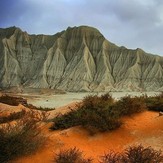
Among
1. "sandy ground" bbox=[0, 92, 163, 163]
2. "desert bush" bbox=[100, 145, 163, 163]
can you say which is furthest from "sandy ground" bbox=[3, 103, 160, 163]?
"desert bush" bbox=[100, 145, 163, 163]

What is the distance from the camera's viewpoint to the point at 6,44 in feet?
346

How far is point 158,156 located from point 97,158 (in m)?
1.69

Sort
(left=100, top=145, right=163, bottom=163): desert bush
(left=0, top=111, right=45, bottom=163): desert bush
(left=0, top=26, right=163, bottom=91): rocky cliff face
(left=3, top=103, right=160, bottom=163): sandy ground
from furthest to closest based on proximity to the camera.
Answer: (left=0, top=26, right=163, bottom=91): rocky cliff face, (left=3, top=103, right=160, bottom=163): sandy ground, (left=0, top=111, right=45, bottom=163): desert bush, (left=100, top=145, right=163, bottom=163): desert bush

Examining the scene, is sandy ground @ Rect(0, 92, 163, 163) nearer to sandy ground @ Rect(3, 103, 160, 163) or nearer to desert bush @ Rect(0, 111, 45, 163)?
sandy ground @ Rect(3, 103, 160, 163)

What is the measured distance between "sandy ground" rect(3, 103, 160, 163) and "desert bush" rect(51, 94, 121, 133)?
0.21 m

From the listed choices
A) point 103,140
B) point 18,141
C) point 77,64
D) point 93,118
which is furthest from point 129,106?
point 77,64

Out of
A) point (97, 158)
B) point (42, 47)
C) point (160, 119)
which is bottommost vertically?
point (97, 158)

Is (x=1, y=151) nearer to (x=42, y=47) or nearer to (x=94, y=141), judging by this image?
(x=94, y=141)

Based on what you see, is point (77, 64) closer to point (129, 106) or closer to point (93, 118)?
point (129, 106)

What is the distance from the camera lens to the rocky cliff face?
317 feet

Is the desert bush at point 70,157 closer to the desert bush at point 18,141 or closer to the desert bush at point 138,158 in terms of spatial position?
the desert bush at point 138,158

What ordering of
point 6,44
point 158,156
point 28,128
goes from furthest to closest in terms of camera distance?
point 6,44, point 28,128, point 158,156

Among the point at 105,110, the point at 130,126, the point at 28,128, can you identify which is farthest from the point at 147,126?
the point at 28,128

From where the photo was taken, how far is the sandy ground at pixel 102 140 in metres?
10.1
